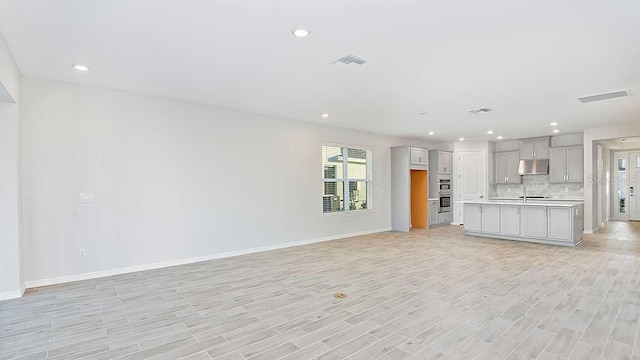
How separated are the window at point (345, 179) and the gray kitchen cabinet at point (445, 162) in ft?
8.92

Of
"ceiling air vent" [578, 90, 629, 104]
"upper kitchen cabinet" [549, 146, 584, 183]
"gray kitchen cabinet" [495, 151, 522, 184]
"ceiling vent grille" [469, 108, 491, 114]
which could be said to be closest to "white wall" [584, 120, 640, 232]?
"upper kitchen cabinet" [549, 146, 584, 183]

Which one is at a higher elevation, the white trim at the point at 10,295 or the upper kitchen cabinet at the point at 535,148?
the upper kitchen cabinet at the point at 535,148

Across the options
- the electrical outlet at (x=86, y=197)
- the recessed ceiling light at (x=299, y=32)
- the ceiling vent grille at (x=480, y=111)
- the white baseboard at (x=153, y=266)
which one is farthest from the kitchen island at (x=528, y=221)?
the electrical outlet at (x=86, y=197)

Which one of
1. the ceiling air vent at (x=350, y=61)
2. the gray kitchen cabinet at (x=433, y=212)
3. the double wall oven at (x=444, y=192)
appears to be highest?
the ceiling air vent at (x=350, y=61)

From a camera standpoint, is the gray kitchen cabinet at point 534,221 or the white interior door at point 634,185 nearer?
the gray kitchen cabinet at point 534,221

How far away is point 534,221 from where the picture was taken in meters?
7.20

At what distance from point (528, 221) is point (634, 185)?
687cm

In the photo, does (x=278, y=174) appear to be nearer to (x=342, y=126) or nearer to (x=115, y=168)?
(x=342, y=126)

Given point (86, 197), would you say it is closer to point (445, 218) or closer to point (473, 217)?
point (473, 217)

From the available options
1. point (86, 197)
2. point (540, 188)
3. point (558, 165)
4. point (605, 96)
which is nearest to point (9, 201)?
point (86, 197)

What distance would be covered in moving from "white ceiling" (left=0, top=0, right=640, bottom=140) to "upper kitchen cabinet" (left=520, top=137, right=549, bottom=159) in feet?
13.2

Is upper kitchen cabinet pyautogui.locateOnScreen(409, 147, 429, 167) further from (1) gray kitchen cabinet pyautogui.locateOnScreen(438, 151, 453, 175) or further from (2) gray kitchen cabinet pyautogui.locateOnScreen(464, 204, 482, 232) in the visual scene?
(2) gray kitchen cabinet pyautogui.locateOnScreen(464, 204, 482, 232)

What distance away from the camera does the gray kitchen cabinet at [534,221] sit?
23.2 ft

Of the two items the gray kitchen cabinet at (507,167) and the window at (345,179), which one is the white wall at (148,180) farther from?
the gray kitchen cabinet at (507,167)
